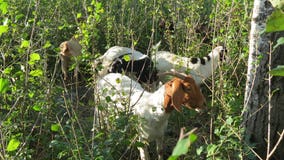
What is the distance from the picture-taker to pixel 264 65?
10.8 ft

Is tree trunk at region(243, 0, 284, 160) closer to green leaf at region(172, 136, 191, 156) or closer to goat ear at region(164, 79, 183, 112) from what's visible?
goat ear at region(164, 79, 183, 112)

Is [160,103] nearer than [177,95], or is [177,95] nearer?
[177,95]

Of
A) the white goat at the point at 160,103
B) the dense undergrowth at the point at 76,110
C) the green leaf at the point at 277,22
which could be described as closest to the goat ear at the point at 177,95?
the white goat at the point at 160,103

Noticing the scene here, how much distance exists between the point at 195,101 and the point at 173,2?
341 cm

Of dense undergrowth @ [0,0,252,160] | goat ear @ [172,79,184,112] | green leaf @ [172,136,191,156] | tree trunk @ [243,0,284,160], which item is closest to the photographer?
green leaf @ [172,136,191,156]

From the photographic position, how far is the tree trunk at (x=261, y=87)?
3.17 meters

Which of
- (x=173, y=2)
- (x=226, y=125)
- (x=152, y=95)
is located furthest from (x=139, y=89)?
(x=173, y=2)

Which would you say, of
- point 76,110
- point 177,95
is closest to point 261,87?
point 177,95

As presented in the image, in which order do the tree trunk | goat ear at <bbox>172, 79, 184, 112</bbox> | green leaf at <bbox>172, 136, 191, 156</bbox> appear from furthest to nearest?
goat ear at <bbox>172, 79, 184, 112</bbox>, the tree trunk, green leaf at <bbox>172, 136, 191, 156</bbox>

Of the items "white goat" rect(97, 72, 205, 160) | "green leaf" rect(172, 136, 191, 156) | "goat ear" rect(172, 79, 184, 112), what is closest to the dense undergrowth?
"white goat" rect(97, 72, 205, 160)

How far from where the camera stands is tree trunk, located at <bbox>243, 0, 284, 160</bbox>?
3.17 m

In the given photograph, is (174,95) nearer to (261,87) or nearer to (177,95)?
(177,95)

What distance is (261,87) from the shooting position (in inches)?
131

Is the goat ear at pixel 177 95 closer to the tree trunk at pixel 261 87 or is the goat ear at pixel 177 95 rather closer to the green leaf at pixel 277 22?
the tree trunk at pixel 261 87
